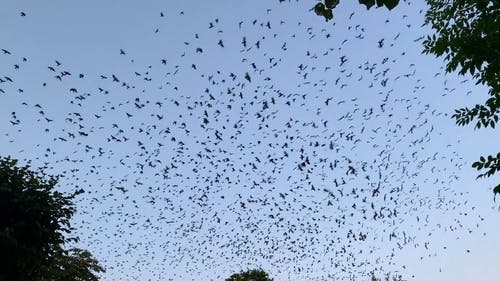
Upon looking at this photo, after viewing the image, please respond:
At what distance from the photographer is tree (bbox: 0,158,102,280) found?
801 inches

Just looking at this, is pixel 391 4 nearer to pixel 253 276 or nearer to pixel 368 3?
pixel 368 3

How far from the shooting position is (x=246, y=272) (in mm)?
70375

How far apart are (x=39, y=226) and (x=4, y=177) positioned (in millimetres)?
3195

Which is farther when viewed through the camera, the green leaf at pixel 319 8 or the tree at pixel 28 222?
the tree at pixel 28 222

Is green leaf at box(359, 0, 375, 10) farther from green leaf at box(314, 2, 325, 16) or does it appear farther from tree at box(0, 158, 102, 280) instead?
tree at box(0, 158, 102, 280)

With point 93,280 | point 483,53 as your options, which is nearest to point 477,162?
point 483,53

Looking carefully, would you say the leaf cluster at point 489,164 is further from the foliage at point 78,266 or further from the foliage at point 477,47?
the foliage at point 78,266

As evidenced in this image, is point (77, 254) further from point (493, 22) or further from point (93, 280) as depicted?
point (493, 22)

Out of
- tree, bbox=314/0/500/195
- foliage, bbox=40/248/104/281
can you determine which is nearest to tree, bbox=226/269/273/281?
foliage, bbox=40/248/104/281

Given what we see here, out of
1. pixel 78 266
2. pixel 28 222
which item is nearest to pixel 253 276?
pixel 78 266

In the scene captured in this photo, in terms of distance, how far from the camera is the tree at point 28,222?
20.3 m

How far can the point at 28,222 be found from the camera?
21.3 m

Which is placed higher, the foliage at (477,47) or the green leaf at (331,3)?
the foliage at (477,47)

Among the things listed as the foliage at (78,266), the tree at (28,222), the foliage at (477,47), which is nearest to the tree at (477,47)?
the foliage at (477,47)
